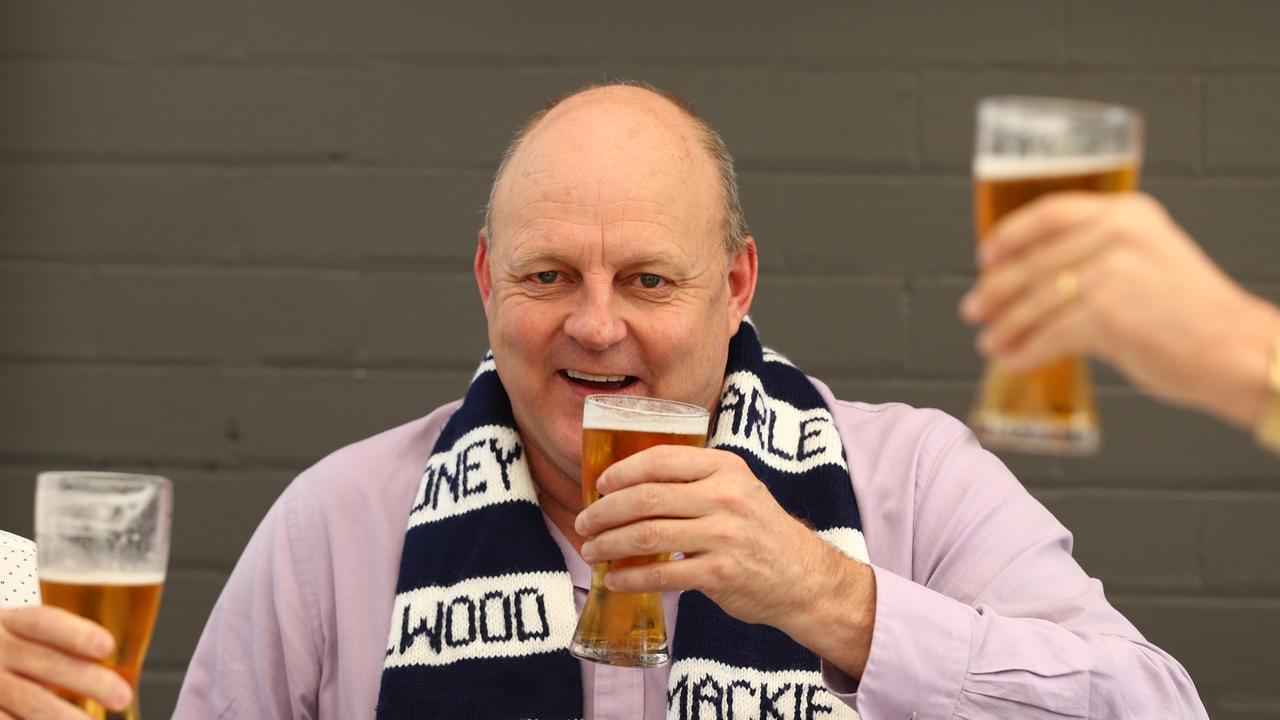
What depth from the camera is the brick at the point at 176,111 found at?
9.14 ft

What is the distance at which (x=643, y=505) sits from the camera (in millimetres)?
1336

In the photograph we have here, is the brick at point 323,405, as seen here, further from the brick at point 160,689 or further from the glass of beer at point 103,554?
the glass of beer at point 103,554

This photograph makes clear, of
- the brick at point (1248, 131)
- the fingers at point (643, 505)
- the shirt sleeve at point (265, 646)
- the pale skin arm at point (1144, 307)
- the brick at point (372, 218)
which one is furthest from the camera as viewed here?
the brick at point (372, 218)

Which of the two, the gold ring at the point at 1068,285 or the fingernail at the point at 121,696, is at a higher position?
the gold ring at the point at 1068,285

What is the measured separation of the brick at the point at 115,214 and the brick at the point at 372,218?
0.10 m

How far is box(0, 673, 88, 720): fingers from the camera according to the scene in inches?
41.6

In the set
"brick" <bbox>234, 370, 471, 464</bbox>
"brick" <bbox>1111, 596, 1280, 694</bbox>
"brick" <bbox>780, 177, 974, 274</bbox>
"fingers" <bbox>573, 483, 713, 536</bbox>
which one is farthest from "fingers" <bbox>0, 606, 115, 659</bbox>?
"brick" <bbox>1111, 596, 1280, 694</bbox>

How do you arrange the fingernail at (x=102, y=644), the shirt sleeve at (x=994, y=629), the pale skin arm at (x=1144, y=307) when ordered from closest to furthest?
1. the pale skin arm at (x=1144, y=307)
2. the fingernail at (x=102, y=644)
3. the shirt sleeve at (x=994, y=629)

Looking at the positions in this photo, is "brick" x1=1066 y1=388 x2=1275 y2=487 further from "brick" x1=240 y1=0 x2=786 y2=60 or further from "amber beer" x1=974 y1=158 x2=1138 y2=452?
"amber beer" x1=974 y1=158 x2=1138 y2=452

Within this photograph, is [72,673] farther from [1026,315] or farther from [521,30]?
[521,30]

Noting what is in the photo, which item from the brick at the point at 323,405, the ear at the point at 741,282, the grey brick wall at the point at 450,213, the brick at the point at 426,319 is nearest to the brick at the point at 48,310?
the grey brick wall at the point at 450,213

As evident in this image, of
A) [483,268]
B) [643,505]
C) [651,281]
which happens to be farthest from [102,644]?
[483,268]

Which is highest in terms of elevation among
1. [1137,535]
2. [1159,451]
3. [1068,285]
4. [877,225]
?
[1068,285]

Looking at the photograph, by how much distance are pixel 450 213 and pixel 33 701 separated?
5.83 ft
